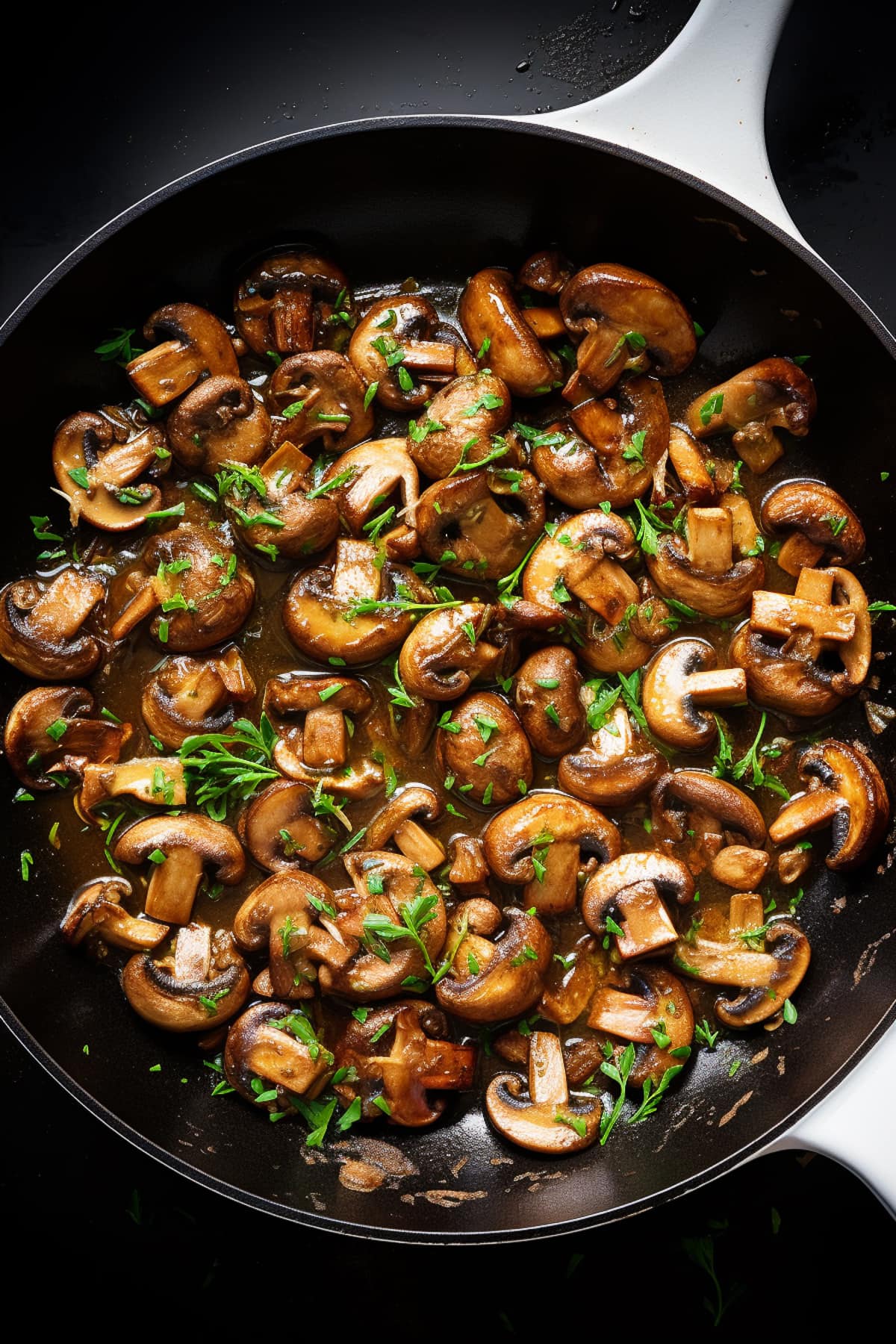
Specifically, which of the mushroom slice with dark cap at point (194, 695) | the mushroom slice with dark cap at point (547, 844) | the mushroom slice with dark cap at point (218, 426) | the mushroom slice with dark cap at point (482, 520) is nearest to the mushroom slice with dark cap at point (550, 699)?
the mushroom slice with dark cap at point (547, 844)

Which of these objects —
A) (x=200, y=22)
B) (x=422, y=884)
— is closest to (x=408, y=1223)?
(x=422, y=884)

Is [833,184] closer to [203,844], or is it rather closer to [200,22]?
[200,22]

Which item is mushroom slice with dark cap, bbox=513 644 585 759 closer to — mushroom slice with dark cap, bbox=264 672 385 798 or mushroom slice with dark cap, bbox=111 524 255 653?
mushroom slice with dark cap, bbox=264 672 385 798

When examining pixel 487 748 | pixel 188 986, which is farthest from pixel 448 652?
pixel 188 986

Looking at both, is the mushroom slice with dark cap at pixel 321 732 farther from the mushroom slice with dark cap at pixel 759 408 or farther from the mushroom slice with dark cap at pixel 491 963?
the mushroom slice with dark cap at pixel 759 408

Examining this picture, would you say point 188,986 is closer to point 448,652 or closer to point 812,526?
point 448,652

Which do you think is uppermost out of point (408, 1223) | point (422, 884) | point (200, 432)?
point (200, 432)

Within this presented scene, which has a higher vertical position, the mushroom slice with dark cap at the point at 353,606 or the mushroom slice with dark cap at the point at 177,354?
the mushroom slice with dark cap at the point at 177,354
